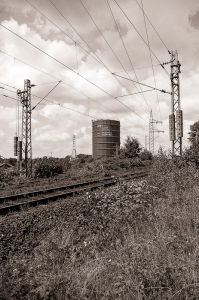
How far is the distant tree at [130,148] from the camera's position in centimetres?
3203

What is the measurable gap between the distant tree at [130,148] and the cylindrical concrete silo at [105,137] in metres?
17.2

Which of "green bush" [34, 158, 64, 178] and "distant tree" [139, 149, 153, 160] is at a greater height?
"distant tree" [139, 149, 153, 160]

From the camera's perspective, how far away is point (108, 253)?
3488mm

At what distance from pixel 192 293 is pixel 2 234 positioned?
4.20 m

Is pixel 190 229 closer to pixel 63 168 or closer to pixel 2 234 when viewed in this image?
pixel 2 234

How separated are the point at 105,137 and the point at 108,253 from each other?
48354 millimetres

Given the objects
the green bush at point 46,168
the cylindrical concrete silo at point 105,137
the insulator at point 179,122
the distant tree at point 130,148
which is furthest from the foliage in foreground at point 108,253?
the cylindrical concrete silo at point 105,137

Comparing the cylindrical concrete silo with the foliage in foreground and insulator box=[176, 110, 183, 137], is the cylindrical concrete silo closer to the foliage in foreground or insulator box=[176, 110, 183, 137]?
insulator box=[176, 110, 183, 137]

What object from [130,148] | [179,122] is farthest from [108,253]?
[130,148]

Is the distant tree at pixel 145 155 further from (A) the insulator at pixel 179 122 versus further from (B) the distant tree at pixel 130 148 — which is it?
(A) the insulator at pixel 179 122

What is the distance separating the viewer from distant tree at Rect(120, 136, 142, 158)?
3203cm

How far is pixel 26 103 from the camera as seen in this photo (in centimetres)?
1948

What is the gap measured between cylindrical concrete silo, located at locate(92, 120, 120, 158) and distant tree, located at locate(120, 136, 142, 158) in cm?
1718

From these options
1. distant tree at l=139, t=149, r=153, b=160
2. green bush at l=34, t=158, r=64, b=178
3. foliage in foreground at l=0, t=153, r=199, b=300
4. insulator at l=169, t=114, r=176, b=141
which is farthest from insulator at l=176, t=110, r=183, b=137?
distant tree at l=139, t=149, r=153, b=160
